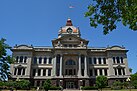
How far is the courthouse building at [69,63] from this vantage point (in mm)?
55156

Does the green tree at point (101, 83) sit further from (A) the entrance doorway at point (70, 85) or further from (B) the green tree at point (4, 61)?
(B) the green tree at point (4, 61)

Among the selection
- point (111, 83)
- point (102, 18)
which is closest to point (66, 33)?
point (111, 83)

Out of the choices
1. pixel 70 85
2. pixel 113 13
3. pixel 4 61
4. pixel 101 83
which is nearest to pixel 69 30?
pixel 70 85

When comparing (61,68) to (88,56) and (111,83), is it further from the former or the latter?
(111,83)

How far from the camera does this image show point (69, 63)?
189 ft

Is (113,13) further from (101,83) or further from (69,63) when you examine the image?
(69,63)

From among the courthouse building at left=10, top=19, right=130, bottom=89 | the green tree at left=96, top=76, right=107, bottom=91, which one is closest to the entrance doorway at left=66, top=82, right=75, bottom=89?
the courthouse building at left=10, top=19, right=130, bottom=89

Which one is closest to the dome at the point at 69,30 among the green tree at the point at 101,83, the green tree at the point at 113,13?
the green tree at the point at 101,83

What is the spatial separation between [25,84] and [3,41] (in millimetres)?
19458

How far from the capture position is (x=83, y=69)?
56406 millimetres

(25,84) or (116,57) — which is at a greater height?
(116,57)

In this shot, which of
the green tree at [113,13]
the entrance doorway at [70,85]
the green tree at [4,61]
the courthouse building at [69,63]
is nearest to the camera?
the green tree at [113,13]

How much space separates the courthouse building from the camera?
55.2 meters

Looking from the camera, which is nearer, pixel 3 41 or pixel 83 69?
pixel 3 41
